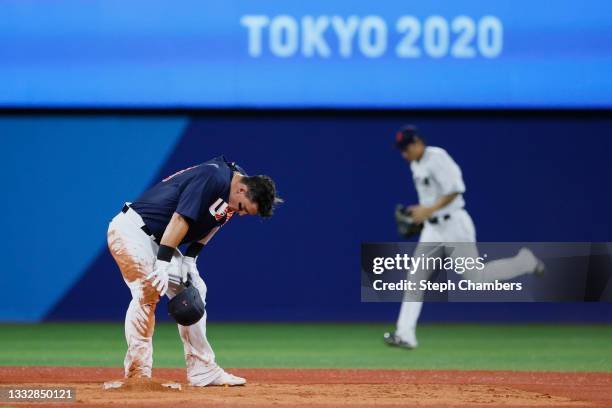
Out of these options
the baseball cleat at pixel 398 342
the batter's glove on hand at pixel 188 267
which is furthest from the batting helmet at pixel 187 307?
the baseball cleat at pixel 398 342

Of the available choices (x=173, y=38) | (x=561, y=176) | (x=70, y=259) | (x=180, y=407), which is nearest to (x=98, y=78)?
(x=173, y=38)

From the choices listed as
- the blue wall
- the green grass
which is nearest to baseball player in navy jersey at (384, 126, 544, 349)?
the green grass

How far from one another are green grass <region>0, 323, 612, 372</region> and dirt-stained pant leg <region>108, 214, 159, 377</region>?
214cm

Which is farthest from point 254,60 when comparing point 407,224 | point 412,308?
point 412,308

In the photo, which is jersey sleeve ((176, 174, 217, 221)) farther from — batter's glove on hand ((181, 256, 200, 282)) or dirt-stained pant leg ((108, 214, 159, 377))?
batter's glove on hand ((181, 256, 200, 282))

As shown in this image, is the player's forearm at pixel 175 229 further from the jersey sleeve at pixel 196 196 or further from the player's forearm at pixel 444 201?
the player's forearm at pixel 444 201

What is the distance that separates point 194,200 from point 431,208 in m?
4.02

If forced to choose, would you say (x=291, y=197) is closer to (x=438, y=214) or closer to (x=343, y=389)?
(x=438, y=214)

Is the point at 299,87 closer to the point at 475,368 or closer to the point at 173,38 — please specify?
the point at 173,38

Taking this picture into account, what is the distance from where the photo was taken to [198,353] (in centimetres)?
730

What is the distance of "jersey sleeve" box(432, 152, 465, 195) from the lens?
33.8 ft

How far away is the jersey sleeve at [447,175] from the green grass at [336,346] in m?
1.53

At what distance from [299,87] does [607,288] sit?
4243mm

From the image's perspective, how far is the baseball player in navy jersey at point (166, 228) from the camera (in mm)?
6844
